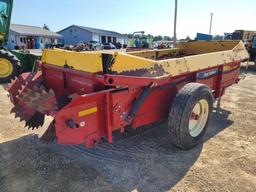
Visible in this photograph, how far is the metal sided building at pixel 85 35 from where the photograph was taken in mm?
43156

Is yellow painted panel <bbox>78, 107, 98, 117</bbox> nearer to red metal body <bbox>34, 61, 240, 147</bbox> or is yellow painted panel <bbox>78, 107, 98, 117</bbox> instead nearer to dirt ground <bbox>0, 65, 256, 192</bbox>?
red metal body <bbox>34, 61, 240, 147</bbox>

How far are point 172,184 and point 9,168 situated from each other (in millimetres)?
1977

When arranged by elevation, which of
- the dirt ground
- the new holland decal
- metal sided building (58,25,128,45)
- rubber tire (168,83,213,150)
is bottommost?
the dirt ground

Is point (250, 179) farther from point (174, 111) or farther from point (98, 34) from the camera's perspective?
point (98, 34)

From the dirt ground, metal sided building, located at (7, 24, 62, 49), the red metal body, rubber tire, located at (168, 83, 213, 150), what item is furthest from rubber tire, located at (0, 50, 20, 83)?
metal sided building, located at (7, 24, 62, 49)

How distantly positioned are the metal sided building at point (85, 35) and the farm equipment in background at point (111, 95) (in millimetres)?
41020

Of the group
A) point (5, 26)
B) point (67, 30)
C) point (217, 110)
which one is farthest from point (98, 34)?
point (217, 110)

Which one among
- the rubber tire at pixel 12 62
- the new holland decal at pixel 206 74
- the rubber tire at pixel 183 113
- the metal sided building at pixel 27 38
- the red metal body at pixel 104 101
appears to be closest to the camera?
the red metal body at pixel 104 101

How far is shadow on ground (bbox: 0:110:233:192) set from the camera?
262 cm

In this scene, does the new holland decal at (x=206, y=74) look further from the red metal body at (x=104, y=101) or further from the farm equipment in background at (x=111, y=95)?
the red metal body at (x=104, y=101)

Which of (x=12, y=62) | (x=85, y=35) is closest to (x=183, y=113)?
(x=12, y=62)

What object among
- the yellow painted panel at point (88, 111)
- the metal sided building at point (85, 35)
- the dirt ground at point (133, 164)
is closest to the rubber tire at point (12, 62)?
the dirt ground at point (133, 164)

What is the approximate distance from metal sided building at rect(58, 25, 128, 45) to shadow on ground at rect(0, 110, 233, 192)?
41296mm

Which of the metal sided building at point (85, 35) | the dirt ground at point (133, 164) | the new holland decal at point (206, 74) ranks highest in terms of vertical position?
the metal sided building at point (85, 35)
